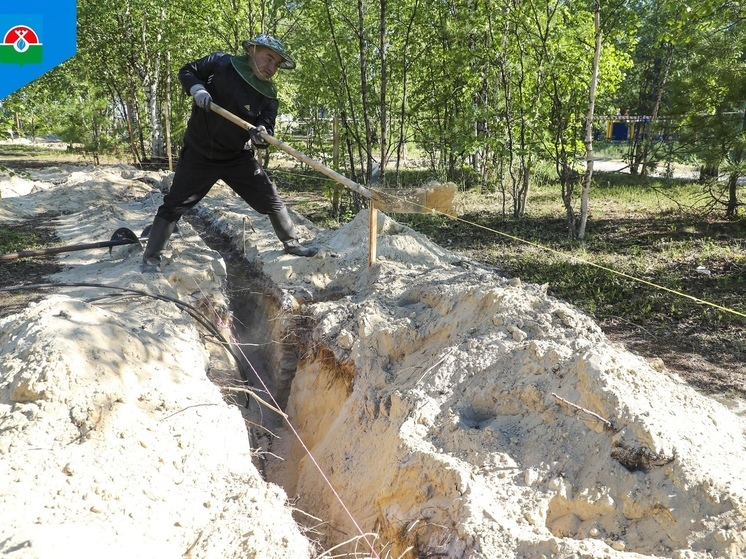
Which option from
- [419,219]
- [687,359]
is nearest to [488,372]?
[687,359]

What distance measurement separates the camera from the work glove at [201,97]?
4.80 m

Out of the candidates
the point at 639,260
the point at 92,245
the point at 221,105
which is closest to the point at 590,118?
the point at 639,260

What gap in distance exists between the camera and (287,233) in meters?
5.92

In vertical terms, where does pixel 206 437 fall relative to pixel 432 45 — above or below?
below

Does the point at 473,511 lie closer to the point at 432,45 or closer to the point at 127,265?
the point at 127,265

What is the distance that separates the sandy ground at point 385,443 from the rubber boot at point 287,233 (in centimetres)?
158

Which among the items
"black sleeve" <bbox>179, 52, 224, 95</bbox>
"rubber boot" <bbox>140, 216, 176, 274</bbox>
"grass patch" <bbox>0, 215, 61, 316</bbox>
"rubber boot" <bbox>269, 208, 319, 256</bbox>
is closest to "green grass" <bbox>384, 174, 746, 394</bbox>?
"rubber boot" <bbox>269, 208, 319, 256</bbox>

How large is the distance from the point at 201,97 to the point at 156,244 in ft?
4.85

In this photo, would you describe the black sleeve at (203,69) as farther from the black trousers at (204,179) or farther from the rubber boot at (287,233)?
the rubber boot at (287,233)

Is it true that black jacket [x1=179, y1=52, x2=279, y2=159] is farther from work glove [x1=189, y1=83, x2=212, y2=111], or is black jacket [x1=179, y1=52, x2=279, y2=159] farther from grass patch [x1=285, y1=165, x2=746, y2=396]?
grass patch [x1=285, y1=165, x2=746, y2=396]

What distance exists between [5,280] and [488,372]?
17.7 ft

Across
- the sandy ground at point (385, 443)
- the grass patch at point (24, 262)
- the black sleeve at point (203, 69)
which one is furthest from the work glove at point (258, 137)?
the grass patch at point (24, 262)

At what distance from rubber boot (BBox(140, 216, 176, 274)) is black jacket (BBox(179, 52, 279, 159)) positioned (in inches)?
30.6

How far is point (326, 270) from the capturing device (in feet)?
19.1
